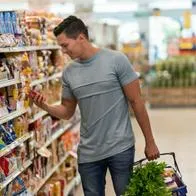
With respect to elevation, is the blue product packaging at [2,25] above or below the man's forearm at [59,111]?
above

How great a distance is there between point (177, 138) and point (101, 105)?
557 centimetres

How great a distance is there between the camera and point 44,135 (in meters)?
4.84

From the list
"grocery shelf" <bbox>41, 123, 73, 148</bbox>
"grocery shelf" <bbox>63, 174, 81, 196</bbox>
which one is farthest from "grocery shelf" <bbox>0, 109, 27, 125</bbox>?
"grocery shelf" <bbox>63, 174, 81, 196</bbox>

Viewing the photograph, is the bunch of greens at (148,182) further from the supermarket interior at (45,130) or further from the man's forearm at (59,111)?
the man's forearm at (59,111)

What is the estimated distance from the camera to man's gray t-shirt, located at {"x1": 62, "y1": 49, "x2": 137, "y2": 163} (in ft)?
11.2

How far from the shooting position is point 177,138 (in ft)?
28.9

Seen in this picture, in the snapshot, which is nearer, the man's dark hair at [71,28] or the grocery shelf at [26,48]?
the man's dark hair at [71,28]

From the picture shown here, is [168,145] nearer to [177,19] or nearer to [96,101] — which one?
[96,101]

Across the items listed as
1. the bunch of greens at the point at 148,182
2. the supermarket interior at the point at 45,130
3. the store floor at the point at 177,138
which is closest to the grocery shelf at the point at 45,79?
the supermarket interior at the point at 45,130

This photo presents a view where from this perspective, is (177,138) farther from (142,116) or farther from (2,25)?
(2,25)

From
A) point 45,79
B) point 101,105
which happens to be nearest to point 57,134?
point 45,79

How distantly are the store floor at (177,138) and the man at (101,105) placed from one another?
2.02m

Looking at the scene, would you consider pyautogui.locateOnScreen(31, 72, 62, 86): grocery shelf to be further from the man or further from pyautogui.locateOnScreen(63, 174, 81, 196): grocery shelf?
pyautogui.locateOnScreen(63, 174, 81, 196): grocery shelf

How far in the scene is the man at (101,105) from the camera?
11.2 ft
